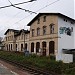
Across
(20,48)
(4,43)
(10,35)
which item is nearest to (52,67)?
(20,48)

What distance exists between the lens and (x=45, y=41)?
4744cm

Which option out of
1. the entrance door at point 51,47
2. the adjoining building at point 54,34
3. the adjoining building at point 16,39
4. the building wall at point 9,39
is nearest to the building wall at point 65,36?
the adjoining building at point 54,34

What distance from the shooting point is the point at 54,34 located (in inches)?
1757

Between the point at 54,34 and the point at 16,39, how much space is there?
30.5 m

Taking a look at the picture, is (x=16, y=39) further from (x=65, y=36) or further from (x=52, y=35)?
(x=65, y=36)

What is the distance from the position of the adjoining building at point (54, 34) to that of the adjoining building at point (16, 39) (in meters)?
11.8

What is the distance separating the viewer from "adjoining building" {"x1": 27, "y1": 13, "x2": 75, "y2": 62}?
44.1 m

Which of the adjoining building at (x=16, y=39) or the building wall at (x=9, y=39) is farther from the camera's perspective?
the building wall at (x=9, y=39)

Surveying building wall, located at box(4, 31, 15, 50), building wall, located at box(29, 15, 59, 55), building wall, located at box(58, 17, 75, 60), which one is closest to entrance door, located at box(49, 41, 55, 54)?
building wall, located at box(29, 15, 59, 55)

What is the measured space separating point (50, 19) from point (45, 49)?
600cm

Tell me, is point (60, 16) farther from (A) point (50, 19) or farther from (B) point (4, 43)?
(B) point (4, 43)

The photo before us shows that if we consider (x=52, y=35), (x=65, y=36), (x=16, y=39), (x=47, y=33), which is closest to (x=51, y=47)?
(x=52, y=35)

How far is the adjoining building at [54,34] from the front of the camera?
44125 millimetres

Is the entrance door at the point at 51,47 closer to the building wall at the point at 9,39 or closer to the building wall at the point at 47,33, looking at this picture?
the building wall at the point at 47,33
